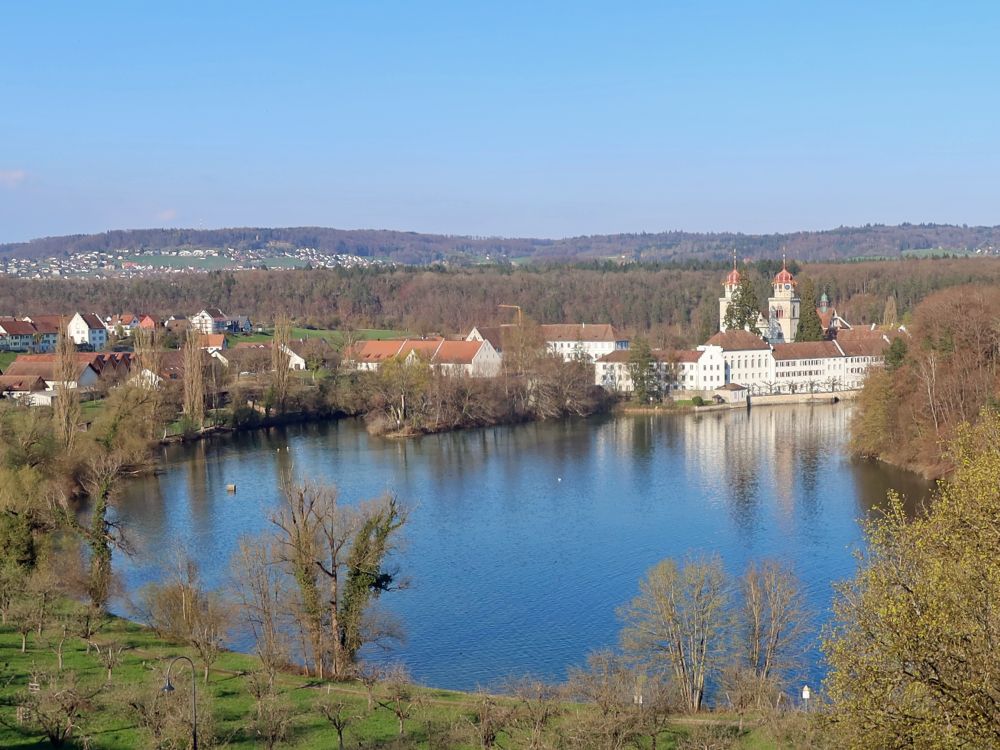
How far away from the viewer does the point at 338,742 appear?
36.1 ft

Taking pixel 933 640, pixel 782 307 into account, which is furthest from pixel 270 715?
pixel 782 307

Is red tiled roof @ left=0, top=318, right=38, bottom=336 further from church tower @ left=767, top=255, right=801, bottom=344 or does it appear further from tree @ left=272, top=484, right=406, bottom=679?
tree @ left=272, top=484, right=406, bottom=679

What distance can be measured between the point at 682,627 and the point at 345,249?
6940 inches

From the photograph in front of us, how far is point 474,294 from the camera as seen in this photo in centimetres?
7888

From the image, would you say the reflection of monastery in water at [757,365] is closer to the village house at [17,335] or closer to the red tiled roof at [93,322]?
the village house at [17,335]

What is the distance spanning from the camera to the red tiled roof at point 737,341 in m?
47.6

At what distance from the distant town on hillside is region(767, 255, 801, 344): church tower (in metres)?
90.9

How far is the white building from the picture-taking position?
192 feet

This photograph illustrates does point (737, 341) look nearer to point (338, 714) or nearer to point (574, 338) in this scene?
point (574, 338)

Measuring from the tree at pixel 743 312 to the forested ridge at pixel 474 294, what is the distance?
10876mm

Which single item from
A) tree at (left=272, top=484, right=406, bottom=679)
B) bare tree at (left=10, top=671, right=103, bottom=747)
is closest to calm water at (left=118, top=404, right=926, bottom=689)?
tree at (left=272, top=484, right=406, bottom=679)

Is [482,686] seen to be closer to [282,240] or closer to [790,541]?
[790,541]

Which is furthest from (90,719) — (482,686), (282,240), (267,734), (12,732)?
(282,240)

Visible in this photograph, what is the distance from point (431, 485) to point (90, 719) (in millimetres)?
16435
